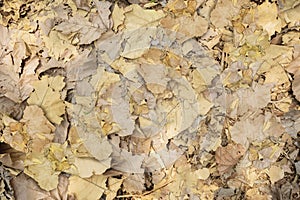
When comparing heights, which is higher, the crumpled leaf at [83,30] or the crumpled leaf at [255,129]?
the crumpled leaf at [83,30]

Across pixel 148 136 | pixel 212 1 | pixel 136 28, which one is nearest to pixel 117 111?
pixel 148 136

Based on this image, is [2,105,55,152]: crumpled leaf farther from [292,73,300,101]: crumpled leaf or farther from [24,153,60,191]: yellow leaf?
[292,73,300,101]: crumpled leaf

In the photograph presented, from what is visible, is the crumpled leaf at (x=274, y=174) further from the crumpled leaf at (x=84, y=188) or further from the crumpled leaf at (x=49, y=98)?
the crumpled leaf at (x=49, y=98)

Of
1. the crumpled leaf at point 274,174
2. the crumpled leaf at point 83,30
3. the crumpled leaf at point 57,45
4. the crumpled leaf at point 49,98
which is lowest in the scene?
the crumpled leaf at point 274,174

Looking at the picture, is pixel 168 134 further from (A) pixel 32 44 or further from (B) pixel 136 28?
(A) pixel 32 44

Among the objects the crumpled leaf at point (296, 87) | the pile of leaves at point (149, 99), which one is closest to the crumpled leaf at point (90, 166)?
the pile of leaves at point (149, 99)

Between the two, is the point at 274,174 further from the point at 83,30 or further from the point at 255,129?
the point at 83,30

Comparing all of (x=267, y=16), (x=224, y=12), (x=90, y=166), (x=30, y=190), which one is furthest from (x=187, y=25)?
(x=30, y=190)

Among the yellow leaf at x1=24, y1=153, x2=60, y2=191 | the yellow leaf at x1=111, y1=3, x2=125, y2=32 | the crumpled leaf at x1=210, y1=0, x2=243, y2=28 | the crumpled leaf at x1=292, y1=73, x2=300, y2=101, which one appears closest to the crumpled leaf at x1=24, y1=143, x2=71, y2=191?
the yellow leaf at x1=24, y1=153, x2=60, y2=191
